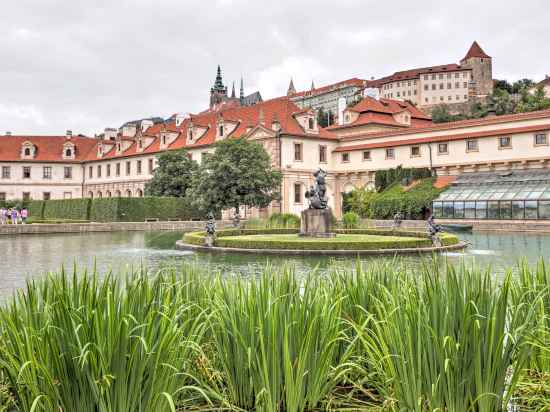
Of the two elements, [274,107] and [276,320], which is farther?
[274,107]

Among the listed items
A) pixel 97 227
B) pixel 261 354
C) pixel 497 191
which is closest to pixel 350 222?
pixel 497 191

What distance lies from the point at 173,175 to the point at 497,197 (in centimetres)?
3166

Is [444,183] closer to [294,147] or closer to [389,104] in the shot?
[294,147]

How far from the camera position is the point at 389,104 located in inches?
2702

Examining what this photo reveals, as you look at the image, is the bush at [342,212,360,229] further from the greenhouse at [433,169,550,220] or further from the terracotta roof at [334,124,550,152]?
the terracotta roof at [334,124,550,152]

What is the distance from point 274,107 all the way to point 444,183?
2069 cm

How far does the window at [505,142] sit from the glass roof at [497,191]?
146 inches

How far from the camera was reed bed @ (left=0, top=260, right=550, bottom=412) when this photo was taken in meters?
3.15

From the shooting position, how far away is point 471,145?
46156mm

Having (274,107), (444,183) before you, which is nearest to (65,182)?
(274,107)

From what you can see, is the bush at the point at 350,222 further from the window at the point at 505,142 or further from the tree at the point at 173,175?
the tree at the point at 173,175

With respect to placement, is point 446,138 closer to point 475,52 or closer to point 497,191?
point 497,191

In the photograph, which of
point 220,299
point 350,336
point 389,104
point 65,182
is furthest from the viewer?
point 65,182

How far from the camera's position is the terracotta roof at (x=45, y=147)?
75000 millimetres
